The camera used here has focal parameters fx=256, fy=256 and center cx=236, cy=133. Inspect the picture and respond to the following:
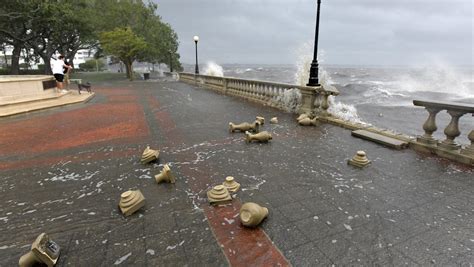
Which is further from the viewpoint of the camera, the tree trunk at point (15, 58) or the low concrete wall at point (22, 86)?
the tree trunk at point (15, 58)

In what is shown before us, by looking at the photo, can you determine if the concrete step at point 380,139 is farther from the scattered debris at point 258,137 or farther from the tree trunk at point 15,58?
the tree trunk at point 15,58

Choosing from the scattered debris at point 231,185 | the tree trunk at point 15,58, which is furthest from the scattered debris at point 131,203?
the tree trunk at point 15,58

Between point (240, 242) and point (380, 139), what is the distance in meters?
4.68

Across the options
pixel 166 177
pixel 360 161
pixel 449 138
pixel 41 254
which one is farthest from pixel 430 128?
pixel 41 254

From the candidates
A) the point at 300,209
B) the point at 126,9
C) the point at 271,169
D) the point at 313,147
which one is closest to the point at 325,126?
the point at 313,147

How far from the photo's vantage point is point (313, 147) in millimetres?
5742

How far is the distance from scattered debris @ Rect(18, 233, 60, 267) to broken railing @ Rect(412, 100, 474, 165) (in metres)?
6.22

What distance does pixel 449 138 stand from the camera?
16.4 ft

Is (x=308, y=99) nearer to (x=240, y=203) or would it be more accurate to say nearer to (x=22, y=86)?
(x=240, y=203)

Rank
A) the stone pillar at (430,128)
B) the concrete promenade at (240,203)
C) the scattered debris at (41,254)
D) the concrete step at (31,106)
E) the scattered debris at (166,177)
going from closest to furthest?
the scattered debris at (41,254)
the concrete promenade at (240,203)
the scattered debris at (166,177)
the stone pillar at (430,128)
the concrete step at (31,106)

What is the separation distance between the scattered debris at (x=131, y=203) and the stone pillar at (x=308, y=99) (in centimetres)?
681

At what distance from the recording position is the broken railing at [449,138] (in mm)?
4582

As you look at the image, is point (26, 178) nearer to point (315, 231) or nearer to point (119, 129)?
point (119, 129)

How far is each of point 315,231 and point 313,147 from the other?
312 centimetres
